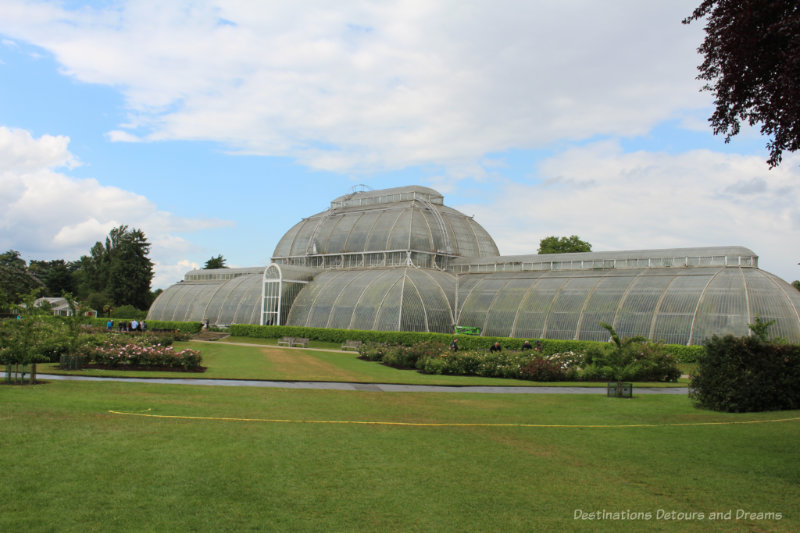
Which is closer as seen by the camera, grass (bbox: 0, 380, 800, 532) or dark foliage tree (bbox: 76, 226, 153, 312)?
grass (bbox: 0, 380, 800, 532)

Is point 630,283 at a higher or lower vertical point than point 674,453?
higher

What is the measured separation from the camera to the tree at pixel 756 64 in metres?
10.5

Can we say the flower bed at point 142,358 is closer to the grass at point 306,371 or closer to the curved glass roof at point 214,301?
the grass at point 306,371

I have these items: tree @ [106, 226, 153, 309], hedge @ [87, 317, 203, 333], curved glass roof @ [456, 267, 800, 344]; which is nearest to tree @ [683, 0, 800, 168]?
curved glass roof @ [456, 267, 800, 344]

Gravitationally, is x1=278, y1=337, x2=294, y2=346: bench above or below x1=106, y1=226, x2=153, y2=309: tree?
below

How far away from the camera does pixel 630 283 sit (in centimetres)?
4822

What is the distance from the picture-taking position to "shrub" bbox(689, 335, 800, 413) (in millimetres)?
18609

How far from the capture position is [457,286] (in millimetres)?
59500

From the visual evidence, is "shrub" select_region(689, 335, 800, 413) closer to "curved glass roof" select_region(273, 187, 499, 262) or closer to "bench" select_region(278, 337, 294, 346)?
"bench" select_region(278, 337, 294, 346)

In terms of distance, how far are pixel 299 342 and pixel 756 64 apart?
45.8 meters

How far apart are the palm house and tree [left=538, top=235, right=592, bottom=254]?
1297 centimetres

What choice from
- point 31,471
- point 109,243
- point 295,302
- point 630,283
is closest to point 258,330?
point 295,302

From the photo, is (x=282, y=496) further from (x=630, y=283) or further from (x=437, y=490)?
(x=630, y=283)

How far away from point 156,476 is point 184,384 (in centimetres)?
1455
